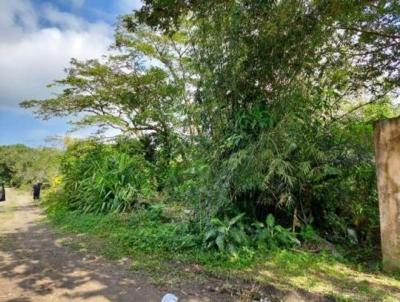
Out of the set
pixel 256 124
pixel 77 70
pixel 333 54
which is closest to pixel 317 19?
pixel 333 54

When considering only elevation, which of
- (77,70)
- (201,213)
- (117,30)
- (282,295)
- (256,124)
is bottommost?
(282,295)

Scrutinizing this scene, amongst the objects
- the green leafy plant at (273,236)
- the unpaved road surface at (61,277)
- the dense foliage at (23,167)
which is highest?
the dense foliage at (23,167)

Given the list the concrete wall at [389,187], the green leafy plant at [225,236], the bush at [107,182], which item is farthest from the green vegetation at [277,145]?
the bush at [107,182]

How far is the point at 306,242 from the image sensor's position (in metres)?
5.16

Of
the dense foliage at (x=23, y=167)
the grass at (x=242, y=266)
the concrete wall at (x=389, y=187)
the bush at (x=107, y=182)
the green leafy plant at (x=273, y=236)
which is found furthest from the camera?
the dense foliage at (x=23, y=167)

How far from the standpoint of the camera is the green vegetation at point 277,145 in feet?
15.7

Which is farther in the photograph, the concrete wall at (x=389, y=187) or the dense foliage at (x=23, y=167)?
the dense foliage at (x=23, y=167)

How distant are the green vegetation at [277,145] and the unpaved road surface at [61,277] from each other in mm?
588

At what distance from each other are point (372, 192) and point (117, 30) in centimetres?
894

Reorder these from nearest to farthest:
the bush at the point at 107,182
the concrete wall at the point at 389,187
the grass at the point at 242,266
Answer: the grass at the point at 242,266 < the concrete wall at the point at 389,187 < the bush at the point at 107,182

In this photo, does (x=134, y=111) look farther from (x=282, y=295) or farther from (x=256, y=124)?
(x=282, y=295)

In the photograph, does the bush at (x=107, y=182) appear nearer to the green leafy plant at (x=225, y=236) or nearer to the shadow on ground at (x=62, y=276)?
the shadow on ground at (x=62, y=276)

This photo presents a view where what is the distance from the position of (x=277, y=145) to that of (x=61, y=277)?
9.81 feet

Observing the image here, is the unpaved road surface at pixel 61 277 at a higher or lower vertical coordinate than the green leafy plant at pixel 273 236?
lower
